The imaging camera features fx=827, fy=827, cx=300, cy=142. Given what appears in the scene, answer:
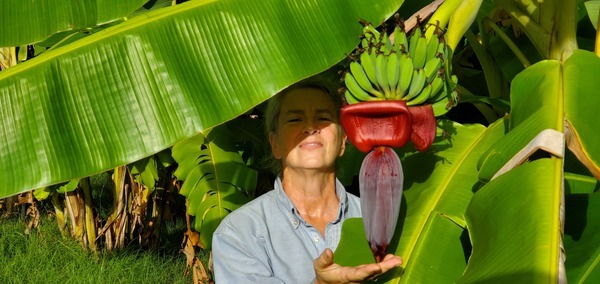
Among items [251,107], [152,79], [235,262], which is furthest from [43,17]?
[235,262]

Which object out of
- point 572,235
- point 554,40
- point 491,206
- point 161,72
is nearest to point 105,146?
point 161,72

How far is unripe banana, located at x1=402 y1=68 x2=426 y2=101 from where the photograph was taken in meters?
1.29

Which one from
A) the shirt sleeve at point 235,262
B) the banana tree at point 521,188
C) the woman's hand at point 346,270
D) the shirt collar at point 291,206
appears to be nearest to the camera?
the banana tree at point 521,188

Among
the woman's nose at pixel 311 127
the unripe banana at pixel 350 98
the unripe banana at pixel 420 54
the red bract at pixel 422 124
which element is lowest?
the red bract at pixel 422 124

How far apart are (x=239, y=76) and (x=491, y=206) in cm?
49

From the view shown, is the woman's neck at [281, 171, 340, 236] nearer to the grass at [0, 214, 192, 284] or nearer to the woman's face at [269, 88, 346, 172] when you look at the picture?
the woman's face at [269, 88, 346, 172]

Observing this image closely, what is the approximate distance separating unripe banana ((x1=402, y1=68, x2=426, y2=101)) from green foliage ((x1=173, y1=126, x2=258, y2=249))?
1.28m

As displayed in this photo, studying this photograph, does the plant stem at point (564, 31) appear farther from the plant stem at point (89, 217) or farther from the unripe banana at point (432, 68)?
the plant stem at point (89, 217)

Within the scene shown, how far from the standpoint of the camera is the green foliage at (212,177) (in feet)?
8.43

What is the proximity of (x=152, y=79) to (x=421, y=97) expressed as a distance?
0.46 metres

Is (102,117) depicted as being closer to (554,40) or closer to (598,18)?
(554,40)

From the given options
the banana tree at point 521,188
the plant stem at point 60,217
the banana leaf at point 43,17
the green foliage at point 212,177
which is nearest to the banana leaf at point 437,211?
the banana tree at point 521,188

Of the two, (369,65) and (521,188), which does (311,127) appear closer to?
(369,65)

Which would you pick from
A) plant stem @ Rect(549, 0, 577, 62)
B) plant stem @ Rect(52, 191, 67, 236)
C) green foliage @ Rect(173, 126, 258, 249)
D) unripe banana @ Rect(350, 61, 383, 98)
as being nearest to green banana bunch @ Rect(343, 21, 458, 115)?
unripe banana @ Rect(350, 61, 383, 98)
